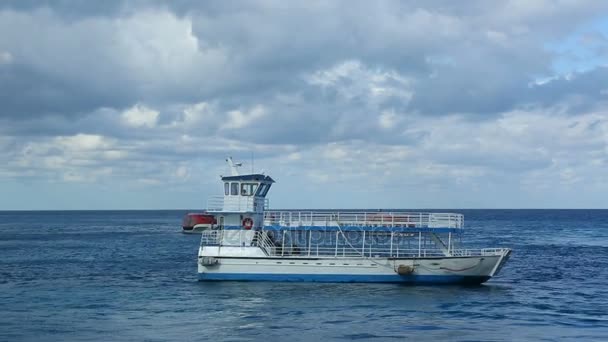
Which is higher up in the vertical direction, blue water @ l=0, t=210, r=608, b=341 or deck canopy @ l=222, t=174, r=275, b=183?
deck canopy @ l=222, t=174, r=275, b=183

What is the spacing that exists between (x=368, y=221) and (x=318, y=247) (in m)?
3.89

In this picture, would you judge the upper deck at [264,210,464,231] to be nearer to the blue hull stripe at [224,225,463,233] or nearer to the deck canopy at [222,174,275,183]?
the blue hull stripe at [224,225,463,233]

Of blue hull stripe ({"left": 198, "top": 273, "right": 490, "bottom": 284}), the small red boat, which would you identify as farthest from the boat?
the small red boat

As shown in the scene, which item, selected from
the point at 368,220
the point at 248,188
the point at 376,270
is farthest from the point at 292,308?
the point at 248,188

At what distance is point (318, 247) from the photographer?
48.3m

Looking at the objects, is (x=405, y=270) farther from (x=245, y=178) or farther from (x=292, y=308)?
(x=245, y=178)

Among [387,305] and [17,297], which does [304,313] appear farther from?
[17,297]

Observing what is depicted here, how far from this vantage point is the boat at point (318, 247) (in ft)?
150

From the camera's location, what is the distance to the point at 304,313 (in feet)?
122

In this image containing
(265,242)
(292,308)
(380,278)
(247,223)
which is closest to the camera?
(292,308)

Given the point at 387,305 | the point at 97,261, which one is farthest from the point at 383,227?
the point at 97,261

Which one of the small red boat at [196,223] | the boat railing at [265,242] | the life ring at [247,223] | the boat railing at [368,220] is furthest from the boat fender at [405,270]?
the small red boat at [196,223]

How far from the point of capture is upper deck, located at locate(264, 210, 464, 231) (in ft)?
154

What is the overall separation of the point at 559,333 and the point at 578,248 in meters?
60.4
